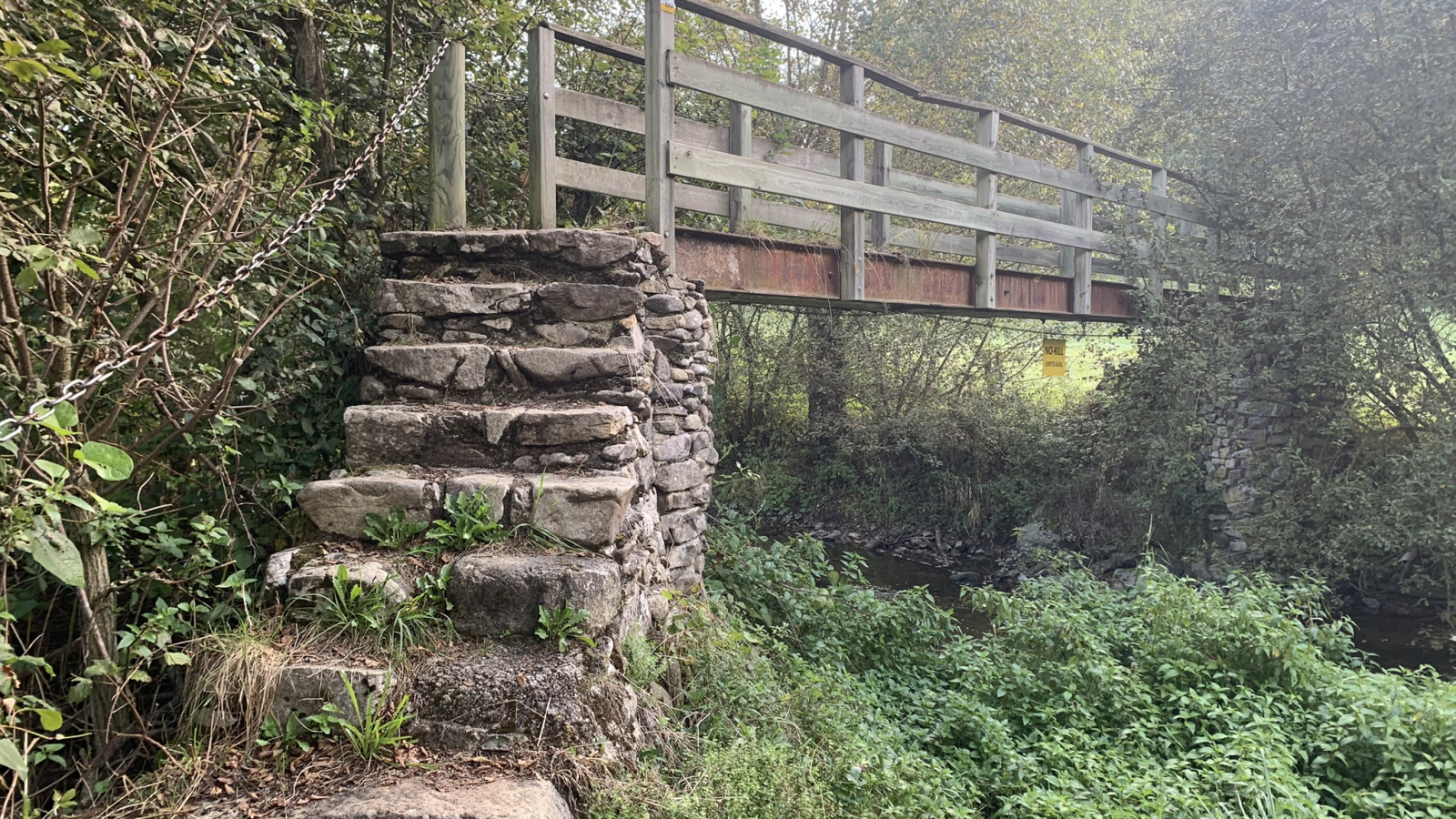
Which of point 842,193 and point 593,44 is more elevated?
point 593,44

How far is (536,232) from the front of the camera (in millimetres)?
3822

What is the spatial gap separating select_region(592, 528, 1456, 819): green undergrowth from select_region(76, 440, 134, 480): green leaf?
1416 millimetres

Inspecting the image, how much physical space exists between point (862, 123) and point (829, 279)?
113cm

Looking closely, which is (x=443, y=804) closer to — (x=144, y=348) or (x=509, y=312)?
(x=144, y=348)

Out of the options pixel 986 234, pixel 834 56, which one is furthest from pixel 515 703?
pixel 986 234

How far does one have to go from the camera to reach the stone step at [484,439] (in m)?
3.08

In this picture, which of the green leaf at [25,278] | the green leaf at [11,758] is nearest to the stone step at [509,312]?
the green leaf at [25,278]

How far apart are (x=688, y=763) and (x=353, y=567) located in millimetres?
1237

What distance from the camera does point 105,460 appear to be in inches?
69.1

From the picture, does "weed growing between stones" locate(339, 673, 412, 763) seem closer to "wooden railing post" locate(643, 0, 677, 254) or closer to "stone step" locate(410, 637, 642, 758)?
"stone step" locate(410, 637, 642, 758)

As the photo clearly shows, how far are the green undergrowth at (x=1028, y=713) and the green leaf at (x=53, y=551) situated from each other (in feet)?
4.44

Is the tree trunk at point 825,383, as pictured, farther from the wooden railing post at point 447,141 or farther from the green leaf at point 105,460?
the green leaf at point 105,460

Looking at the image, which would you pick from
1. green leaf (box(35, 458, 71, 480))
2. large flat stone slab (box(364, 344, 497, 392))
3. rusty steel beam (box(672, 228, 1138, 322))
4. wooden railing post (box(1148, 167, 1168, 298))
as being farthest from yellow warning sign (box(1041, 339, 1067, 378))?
green leaf (box(35, 458, 71, 480))

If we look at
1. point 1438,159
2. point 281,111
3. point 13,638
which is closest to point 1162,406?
point 1438,159
